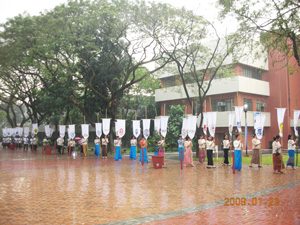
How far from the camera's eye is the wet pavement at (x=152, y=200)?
6.59m

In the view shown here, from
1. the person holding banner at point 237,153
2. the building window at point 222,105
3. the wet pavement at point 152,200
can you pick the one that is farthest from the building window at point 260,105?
the wet pavement at point 152,200

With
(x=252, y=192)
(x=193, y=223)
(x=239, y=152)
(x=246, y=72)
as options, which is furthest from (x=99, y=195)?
(x=246, y=72)

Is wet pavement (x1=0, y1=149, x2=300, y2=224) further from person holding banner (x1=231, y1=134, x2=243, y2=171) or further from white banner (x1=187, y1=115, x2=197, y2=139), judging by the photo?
white banner (x1=187, y1=115, x2=197, y2=139)

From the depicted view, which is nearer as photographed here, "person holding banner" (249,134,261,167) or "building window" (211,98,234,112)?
"person holding banner" (249,134,261,167)

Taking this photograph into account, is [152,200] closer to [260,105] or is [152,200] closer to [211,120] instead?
[211,120]

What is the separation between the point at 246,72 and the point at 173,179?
23.1m

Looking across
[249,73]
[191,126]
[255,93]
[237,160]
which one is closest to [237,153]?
[237,160]

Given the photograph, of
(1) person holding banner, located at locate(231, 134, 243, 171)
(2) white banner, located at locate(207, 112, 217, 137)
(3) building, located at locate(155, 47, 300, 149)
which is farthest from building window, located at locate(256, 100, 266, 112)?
(1) person holding banner, located at locate(231, 134, 243, 171)

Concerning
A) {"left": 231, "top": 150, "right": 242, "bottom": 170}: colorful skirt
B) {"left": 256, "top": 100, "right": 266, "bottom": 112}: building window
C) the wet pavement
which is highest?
{"left": 256, "top": 100, "right": 266, "bottom": 112}: building window

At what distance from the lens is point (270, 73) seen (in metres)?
33.8

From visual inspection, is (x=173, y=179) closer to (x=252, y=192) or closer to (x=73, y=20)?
(x=252, y=192)
